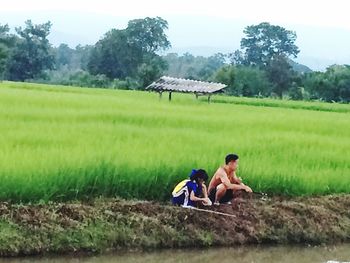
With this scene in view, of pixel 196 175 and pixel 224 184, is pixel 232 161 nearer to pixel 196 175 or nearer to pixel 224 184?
pixel 224 184

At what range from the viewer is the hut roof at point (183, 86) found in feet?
68.5

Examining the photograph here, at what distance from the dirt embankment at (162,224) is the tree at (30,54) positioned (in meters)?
37.8

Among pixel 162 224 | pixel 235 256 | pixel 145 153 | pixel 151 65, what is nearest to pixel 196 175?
pixel 162 224

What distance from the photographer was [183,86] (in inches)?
832

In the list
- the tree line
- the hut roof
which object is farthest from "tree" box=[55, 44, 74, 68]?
the hut roof

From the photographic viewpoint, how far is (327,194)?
7.78 meters

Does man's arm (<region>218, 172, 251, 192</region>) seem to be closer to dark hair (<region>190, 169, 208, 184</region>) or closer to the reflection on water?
dark hair (<region>190, 169, 208, 184</region>)

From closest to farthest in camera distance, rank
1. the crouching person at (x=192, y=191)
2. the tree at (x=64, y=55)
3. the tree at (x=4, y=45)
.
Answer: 1. the crouching person at (x=192, y=191)
2. the tree at (x=4, y=45)
3. the tree at (x=64, y=55)

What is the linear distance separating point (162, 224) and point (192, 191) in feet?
1.47

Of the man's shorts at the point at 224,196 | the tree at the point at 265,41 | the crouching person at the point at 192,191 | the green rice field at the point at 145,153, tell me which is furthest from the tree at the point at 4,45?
the crouching person at the point at 192,191

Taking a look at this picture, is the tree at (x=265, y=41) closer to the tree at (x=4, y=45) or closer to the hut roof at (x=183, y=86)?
the tree at (x=4, y=45)

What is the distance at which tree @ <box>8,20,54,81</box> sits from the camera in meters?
44.1

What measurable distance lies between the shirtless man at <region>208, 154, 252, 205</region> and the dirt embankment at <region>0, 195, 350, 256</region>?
111 millimetres

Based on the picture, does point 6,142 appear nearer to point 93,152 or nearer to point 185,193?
point 93,152
